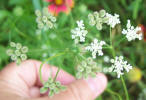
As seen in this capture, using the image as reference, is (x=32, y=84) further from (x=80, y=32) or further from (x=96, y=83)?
(x=80, y=32)

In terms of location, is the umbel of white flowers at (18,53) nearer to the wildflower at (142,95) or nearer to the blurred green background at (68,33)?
the blurred green background at (68,33)

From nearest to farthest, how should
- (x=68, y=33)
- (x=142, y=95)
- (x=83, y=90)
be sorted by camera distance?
(x=83, y=90) < (x=68, y=33) < (x=142, y=95)

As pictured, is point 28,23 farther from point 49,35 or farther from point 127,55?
point 127,55

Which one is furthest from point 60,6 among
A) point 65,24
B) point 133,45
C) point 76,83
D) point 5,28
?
point 76,83

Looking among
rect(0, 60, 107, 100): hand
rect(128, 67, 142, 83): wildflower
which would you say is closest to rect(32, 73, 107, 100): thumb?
rect(0, 60, 107, 100): hand

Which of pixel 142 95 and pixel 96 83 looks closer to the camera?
pixel 96 83

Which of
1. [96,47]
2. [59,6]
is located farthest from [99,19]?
[59,6]
